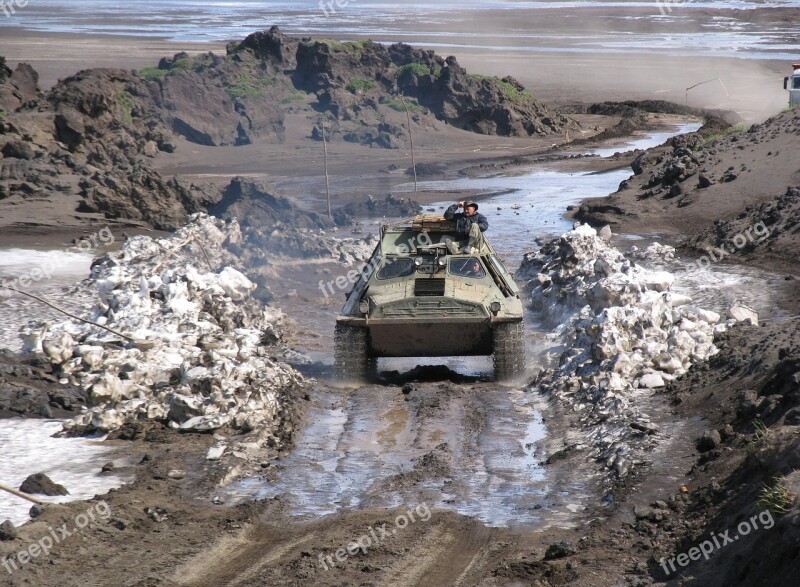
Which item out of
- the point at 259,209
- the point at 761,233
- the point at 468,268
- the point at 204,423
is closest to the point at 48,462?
the point at 204,423

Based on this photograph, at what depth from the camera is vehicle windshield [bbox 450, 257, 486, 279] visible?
47.0 ft

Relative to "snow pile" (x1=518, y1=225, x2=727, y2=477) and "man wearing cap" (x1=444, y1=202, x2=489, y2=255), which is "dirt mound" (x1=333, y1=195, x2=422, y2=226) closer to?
"man wearing cap" (x1=444, y1=202, x2=489, y2=255)

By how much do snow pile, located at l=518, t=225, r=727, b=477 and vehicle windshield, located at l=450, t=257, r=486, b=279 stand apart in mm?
1390

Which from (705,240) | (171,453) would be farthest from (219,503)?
(705,240)

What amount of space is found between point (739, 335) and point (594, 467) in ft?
11.9

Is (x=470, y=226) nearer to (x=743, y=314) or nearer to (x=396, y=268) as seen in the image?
Answer: (x=396, y=268)

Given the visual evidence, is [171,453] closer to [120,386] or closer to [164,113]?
[120,386]

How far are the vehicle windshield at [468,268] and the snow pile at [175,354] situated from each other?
241 centimetres

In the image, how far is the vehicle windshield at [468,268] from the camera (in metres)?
14.3

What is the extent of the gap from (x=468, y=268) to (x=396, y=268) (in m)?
0.90

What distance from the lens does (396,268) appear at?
14.4 metres

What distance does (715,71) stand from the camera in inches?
2106

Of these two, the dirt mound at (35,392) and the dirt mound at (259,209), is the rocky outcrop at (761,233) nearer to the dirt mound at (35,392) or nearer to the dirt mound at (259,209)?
the dirt mound at (259,209)

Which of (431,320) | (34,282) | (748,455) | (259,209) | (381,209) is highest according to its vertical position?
(748,455)
